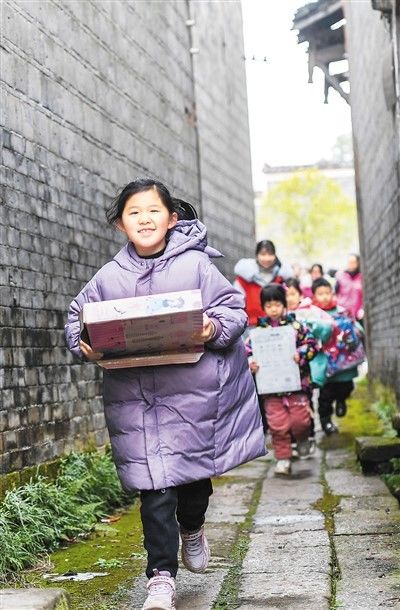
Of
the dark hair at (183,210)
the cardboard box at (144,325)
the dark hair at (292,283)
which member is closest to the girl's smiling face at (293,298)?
the dark hair at (292,283)

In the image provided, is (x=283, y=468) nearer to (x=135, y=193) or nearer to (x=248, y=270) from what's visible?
(x=248, y=270)

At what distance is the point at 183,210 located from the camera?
12.9ft

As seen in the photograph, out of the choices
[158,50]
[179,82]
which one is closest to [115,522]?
[158,50]

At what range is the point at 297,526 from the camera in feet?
16.8

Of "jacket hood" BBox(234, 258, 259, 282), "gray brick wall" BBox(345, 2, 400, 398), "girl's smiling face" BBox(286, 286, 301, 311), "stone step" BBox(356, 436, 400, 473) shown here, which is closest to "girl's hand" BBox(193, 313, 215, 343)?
"stone step" BBox(356, 436, 400, 473)

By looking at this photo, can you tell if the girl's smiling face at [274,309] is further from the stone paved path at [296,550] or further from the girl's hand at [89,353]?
the girl's hand at [89,353]

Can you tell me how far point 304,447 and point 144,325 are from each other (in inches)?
178

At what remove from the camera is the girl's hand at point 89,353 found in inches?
137

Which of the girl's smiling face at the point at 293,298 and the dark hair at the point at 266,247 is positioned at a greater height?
the dark hair at the point at 266,247

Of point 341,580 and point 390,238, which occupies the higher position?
point 390,238

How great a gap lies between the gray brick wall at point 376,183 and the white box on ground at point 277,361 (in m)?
1.64

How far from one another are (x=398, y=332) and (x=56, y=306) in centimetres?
360

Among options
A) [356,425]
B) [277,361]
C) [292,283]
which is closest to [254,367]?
[277,361]

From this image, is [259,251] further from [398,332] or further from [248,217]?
[248,217]
